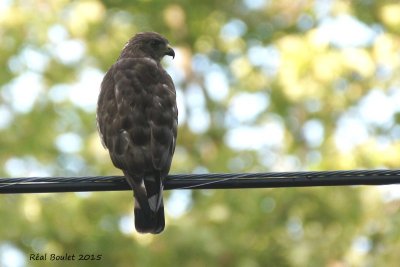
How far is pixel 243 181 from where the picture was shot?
5734 millimetres

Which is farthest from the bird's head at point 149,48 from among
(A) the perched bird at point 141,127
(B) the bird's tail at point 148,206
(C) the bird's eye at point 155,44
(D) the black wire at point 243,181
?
(D) the black wire at point 243,181

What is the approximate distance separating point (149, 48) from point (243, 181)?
4.03 metres

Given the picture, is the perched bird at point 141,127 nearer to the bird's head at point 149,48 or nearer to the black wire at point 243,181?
the bird's head at point 149,48

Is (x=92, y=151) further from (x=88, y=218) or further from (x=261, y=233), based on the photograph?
(x=261, y=233)

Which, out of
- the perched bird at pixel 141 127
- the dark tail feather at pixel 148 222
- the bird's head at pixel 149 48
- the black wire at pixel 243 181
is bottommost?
the black wire at pixel 243 181

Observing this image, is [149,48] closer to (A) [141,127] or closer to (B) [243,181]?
(A) [141,127]

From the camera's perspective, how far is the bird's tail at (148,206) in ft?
23.5

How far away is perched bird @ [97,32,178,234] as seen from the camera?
23.6 ft

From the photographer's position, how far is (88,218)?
12.6 metres

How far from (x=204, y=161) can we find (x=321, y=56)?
2386 mm

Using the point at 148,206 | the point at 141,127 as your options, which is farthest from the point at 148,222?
the point at 141,127

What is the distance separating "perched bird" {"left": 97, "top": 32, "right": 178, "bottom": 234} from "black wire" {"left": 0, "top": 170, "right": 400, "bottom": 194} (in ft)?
3.90

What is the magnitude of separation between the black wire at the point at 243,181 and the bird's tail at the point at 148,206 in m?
1.23

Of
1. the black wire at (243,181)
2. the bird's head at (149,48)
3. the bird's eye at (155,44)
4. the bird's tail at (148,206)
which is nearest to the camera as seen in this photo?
the black wire at (243,181)
